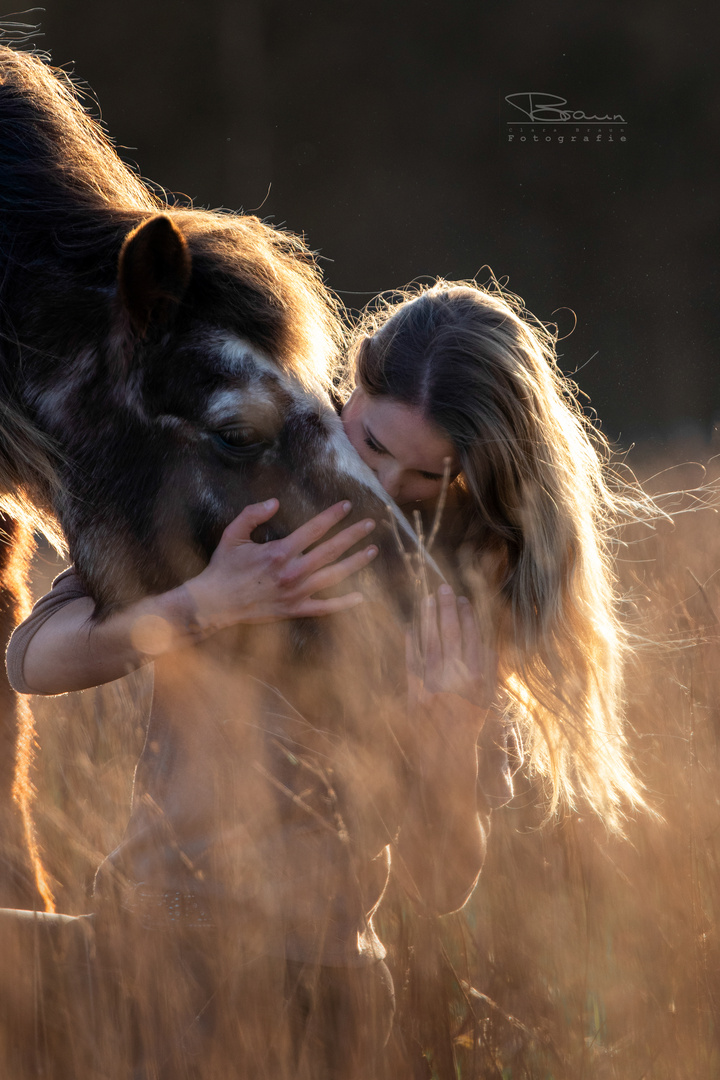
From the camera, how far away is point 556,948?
148cm

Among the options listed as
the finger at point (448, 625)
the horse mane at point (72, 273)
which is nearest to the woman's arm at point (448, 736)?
the finger at point (448, 625)

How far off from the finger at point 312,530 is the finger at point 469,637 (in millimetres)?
276

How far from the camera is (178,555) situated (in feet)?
4.59

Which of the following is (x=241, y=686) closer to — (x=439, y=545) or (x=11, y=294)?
(x=439, y=545)

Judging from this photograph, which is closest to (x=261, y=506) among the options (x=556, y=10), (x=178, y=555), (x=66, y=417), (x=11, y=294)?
(x=178, y=555)

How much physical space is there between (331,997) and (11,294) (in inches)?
53.1

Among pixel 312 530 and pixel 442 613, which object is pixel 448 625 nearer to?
pixel 442 613

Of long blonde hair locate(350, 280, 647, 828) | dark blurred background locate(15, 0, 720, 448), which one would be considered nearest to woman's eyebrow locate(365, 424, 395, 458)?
long blonde hair locate(350, 280, 647, 828)

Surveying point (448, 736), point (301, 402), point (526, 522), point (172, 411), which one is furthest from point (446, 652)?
point (172, 411)

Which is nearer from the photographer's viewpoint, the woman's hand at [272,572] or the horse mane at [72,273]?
the woman's hand at [272,572]

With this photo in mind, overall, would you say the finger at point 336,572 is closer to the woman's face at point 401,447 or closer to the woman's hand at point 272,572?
the woman's hand at point 272,572

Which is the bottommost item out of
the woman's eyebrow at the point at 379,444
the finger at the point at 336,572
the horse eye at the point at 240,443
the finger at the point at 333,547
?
the finger at the point at 336,572

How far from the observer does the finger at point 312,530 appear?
1295 millimetres

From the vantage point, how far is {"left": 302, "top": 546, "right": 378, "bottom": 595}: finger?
130 cm
